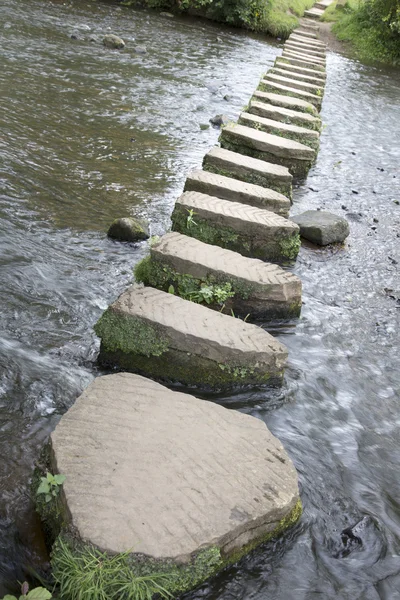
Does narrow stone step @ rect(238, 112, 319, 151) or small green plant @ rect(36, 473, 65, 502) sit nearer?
small green plant @ rect(36, 473, 65, 502)

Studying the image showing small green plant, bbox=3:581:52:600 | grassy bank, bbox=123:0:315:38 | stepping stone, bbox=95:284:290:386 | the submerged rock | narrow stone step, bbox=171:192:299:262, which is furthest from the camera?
grassy bank, bbox=123:0:315:38

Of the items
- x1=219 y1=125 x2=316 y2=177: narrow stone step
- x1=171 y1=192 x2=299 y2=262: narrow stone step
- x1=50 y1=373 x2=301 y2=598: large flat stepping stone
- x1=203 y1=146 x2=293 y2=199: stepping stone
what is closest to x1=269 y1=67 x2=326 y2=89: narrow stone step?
x1=219 y1=125 x2=316 y2=177: narrow stone step

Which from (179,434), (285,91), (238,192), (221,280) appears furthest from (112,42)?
(179,434)

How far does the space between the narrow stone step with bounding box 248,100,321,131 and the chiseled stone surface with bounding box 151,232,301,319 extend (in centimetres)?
361

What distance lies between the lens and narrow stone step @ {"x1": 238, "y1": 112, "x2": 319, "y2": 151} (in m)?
6.95

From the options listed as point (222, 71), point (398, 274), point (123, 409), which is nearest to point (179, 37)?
point (222, 71)

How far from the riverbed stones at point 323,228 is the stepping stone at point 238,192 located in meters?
0.41

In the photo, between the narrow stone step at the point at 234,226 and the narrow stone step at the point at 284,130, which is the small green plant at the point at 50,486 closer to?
the narrow stone step at the point at 234,226

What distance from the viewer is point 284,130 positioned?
22.7ft

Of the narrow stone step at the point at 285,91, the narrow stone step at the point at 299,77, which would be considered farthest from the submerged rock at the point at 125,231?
the narrow stone step at the point at 299,77

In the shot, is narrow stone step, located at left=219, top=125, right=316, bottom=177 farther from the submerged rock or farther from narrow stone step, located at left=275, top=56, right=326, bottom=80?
narrow stone step, located at left=275, top=56, right=326, bottom=80

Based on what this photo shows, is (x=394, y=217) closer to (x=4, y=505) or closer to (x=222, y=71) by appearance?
(x=4, y=505)

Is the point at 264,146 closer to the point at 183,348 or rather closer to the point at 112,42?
the point at 183,348

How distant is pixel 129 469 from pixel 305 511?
0.87 meters
